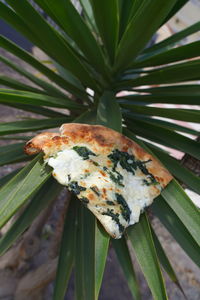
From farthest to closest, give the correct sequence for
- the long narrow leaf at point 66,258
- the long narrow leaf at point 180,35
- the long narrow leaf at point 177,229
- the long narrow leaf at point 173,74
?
1. the long narrow leaf at point 180,35
2. the long narrow leaf at point 66,258
3. the long narrow leaf at point 173,74
4. the long narrow leaf at point 177,229

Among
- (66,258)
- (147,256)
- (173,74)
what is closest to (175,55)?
(173,74)

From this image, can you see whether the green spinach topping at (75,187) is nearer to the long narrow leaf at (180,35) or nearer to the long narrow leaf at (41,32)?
the long narrow leaf at (41,32)

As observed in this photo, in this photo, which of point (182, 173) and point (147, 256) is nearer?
point (147, 256)

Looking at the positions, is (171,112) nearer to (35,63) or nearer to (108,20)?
(108,20)

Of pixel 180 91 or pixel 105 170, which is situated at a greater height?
pixel 180 91

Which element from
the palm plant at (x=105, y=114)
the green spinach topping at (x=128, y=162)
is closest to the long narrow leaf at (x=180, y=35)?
the palm plant at (x=105, y=114)

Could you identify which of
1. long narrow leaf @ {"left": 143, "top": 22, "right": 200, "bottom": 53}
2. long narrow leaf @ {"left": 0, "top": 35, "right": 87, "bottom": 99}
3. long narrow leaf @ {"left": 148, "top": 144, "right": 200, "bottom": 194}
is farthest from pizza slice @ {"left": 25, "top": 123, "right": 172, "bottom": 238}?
long narrow leaf @ {"left": 143, "top": 22, "right": 200, "bottom": 53}

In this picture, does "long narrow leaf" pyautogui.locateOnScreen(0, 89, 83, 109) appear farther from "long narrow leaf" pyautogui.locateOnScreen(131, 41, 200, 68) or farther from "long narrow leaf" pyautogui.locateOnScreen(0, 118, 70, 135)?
"long narrow leaf" pyautogui.locateOnScreen(131, 41, 200, 68)
